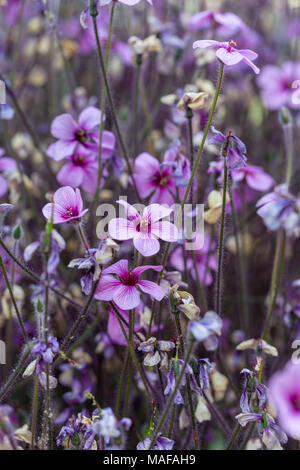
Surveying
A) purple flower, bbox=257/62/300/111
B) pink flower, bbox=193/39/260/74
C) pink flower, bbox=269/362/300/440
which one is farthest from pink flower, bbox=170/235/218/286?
purple flower, bbox=257/62/300/111

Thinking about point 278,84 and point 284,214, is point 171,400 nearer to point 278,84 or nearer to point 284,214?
point 284,214

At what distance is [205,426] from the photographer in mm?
706

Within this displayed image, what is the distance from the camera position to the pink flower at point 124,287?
1.73 ft

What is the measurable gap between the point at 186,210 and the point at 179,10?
25.2 inches

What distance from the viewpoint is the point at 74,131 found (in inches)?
29.6

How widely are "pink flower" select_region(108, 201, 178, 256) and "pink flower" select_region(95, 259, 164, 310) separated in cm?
3

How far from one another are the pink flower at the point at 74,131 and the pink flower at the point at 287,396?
41 cm

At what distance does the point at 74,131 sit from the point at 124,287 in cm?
30

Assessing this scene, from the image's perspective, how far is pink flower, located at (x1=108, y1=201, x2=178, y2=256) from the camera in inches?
20.6

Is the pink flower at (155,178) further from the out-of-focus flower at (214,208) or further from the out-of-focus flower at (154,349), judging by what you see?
the out-of-focus flower at (154,349)

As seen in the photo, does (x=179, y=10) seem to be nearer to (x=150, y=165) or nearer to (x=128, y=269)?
(x=150, y=165)

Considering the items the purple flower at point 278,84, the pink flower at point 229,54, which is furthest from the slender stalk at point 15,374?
the purple flower at point 278,84

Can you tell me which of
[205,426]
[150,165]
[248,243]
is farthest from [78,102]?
[205,426]
